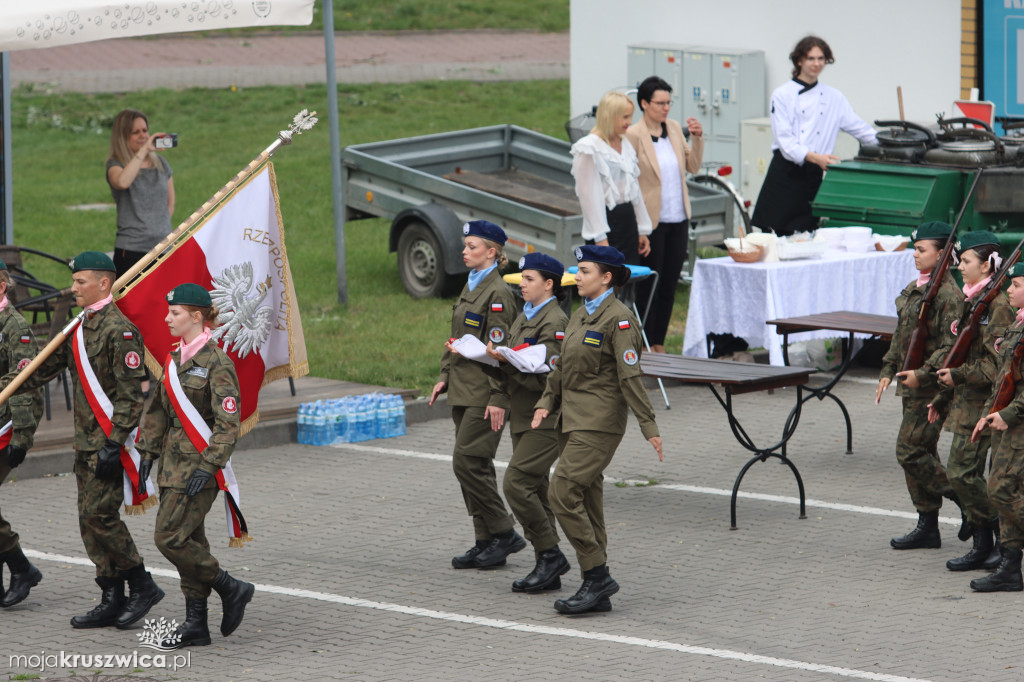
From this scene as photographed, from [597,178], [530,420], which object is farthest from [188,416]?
[597,178]

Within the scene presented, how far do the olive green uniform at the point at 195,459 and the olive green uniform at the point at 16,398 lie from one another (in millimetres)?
852

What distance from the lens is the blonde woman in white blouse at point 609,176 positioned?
39.6 ft

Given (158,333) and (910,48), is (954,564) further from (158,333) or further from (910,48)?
(910,48)

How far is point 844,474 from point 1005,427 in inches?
107

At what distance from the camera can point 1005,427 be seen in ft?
25.8

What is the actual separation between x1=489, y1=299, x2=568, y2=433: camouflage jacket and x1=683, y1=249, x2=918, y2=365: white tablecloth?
422cm

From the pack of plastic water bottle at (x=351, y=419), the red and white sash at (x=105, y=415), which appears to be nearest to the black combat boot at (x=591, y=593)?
the red and white sash at (x=105, y=415)

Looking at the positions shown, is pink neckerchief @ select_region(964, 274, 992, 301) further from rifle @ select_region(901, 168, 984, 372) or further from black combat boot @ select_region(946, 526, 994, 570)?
black combat boot @ select_region(946, 526, 994, 570)

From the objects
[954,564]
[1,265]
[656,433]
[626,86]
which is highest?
[626,86]

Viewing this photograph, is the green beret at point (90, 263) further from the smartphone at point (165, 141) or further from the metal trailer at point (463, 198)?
the metal trailer at point (463, 198)

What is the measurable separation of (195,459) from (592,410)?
203cm

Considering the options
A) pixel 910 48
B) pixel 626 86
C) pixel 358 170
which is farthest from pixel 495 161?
pixel 910 48

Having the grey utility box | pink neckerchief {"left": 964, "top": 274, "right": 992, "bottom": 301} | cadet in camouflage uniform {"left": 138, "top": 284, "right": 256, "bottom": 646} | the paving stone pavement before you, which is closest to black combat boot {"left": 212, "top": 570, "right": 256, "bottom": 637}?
cadet in camouflage uniform {"left": 138, "top": 284, "right": 256, "bottom": 646}

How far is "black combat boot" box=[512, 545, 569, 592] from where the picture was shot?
8273 mm
